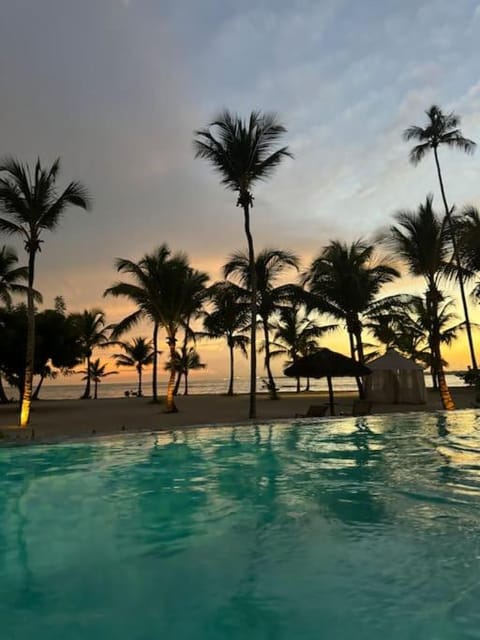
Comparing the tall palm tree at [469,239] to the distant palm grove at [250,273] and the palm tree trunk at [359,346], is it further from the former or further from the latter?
the palm tree trunk at [359,346]

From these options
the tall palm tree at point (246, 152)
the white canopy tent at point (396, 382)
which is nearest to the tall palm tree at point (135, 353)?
the white canopy tent at point (396, 382)

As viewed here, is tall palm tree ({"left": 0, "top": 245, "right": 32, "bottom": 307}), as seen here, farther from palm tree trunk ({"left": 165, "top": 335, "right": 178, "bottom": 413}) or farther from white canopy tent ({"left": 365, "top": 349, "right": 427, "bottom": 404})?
white canopy tent ({"left": 365, "top": 349, "right": 427, "bottom": 404})

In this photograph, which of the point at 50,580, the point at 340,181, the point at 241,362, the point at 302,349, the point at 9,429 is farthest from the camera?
the point at 241,362

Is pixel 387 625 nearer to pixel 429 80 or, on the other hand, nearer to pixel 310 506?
pixel 310 506

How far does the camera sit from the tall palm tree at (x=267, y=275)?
2517 centimetres

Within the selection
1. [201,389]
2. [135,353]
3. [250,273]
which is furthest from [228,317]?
[201,389]

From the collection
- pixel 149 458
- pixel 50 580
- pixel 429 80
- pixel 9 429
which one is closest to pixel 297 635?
pixel 50 580

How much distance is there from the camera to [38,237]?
1395 cm

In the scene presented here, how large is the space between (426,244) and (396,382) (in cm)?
648

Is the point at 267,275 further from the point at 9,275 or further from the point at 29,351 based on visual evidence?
the point at 29,351

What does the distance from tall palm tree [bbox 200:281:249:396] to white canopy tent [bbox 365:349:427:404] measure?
26.3 ft

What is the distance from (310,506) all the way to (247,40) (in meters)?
12.1

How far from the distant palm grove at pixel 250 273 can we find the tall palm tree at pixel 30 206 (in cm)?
3

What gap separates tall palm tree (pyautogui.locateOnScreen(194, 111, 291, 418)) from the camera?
16.5 m
